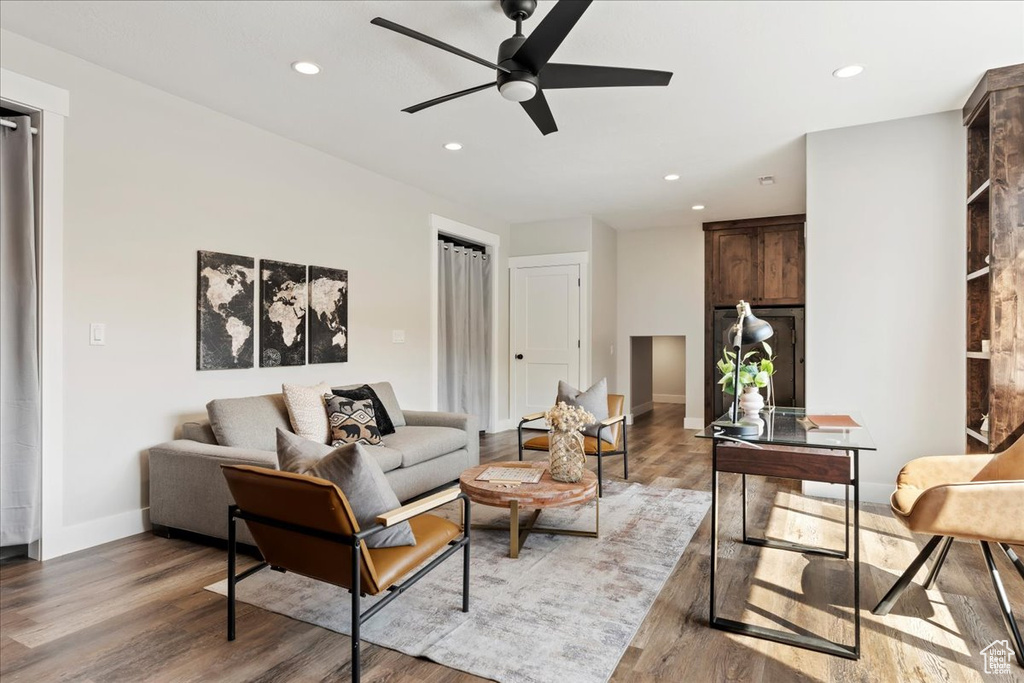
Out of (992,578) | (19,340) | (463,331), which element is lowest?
(992,578)

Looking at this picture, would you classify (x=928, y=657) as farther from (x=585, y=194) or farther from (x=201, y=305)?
(x=585, y=194)

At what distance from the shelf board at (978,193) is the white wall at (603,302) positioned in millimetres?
3865

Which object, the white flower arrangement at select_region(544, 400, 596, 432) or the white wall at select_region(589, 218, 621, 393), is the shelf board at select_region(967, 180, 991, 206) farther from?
the white wall at select_region(589, 218, 621, 393)

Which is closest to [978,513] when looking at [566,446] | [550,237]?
[566,446]

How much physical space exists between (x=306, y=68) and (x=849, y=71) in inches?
123

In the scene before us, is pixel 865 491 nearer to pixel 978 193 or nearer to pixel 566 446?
pixel 978 193

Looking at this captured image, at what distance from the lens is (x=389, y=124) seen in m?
4.00

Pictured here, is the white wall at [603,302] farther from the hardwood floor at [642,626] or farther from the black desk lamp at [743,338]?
the black desk lamp at [743,338]

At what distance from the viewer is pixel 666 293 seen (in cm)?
784

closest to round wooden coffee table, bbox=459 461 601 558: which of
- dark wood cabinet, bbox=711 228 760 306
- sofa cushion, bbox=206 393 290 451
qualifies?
sofa cushion, bbox=206 393 290 451

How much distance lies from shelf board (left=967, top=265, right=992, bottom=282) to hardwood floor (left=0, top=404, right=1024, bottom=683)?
1.67 meters

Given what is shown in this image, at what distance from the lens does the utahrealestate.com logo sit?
1.93 metres

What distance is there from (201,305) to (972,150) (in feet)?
17.2

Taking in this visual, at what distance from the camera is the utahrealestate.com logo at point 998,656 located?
193 centimetres
